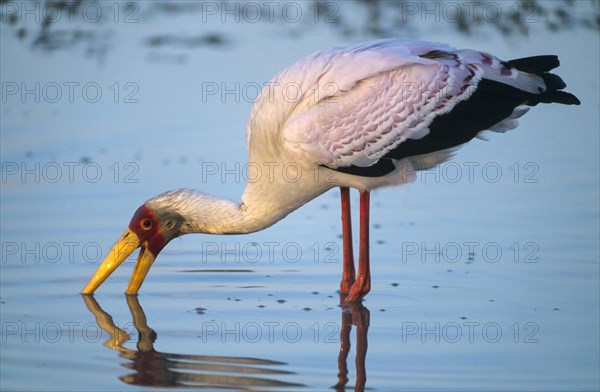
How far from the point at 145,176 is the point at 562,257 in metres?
3.65

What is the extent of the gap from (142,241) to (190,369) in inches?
72.6

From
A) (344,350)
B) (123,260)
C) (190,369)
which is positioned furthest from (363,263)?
(190,369)

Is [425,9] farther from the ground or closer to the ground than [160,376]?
farther from the ground

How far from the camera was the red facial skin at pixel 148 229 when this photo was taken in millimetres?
8625

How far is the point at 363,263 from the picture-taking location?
8.62m

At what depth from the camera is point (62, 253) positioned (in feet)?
30.8

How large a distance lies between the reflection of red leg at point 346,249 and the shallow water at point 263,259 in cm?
12

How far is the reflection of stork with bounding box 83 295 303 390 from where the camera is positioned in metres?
6.77

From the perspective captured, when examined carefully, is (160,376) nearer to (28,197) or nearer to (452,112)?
(452,112)

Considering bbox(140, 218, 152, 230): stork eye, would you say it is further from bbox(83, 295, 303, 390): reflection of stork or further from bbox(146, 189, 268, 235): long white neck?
bbox(83, 295, 303, 390): reflection of stork

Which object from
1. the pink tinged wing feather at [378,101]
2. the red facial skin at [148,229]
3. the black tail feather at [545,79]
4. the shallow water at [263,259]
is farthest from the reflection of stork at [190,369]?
the black tail feather at [545,79]

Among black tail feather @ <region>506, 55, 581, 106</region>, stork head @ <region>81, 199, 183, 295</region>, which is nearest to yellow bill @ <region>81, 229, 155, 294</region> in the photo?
stork head @ <region>81, 199, 183, 295</region>

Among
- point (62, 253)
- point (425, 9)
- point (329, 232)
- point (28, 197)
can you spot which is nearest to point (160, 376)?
point (62, 253)

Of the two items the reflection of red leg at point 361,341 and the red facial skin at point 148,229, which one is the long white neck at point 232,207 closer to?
the red facial skin at point 148,229
